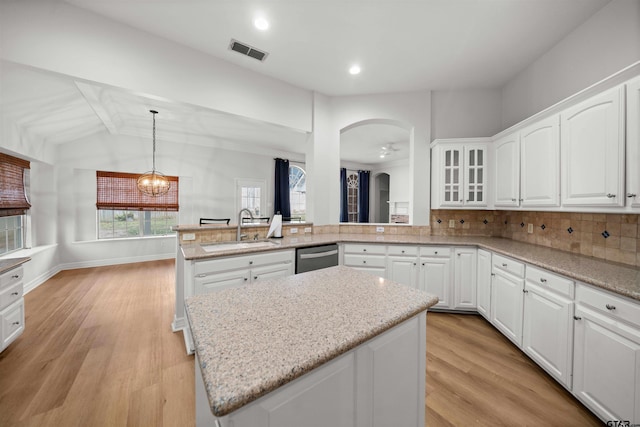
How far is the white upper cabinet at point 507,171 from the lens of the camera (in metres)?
2.49

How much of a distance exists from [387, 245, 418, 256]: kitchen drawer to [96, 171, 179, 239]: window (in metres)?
5.04

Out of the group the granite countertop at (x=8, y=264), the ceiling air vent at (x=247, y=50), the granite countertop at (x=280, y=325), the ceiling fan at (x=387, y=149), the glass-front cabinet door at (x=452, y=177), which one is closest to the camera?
the granite countertop at (x=280, y=325)

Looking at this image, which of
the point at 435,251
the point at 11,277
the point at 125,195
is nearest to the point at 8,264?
the point at 11,277

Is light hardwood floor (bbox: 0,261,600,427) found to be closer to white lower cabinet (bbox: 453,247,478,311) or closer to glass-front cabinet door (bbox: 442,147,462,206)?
white lower cabinet (bbox: 453,247,478,311)

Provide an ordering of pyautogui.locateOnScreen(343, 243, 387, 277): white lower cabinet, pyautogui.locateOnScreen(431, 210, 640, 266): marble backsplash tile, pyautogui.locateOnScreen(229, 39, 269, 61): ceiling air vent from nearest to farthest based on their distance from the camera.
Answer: pyautogui.locateOnScreen(431, 210, 640, 266): marble backsplash tile < pyautogui.locateOnScreen(229, 39, 269, 61): ceiling air vent < pyautogui.locateOnScreen(343, 243, 387, 277): white lower cabinet

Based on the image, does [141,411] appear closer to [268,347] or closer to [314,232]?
[268,347]

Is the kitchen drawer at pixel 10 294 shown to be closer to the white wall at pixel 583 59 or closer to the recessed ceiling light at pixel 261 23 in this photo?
the recessed ceiling light at pixel 261 23

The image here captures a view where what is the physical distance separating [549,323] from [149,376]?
3062mm

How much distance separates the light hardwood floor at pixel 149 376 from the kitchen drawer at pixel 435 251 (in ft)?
2.37

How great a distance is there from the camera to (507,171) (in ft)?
8.64

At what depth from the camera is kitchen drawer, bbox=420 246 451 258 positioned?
2.79 meters

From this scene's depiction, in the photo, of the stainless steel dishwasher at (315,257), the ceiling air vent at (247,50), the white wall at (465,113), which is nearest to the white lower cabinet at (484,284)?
the stainless steel dishwasher at (315,257)

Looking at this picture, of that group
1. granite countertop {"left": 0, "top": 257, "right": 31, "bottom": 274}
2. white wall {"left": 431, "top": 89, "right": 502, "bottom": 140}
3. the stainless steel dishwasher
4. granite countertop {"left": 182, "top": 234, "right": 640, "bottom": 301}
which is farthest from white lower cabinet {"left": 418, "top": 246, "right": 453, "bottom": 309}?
granite countertop {"left": 0, "top": 257, "right": 31, "bottom": 274}

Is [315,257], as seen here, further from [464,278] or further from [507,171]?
[507,171]
